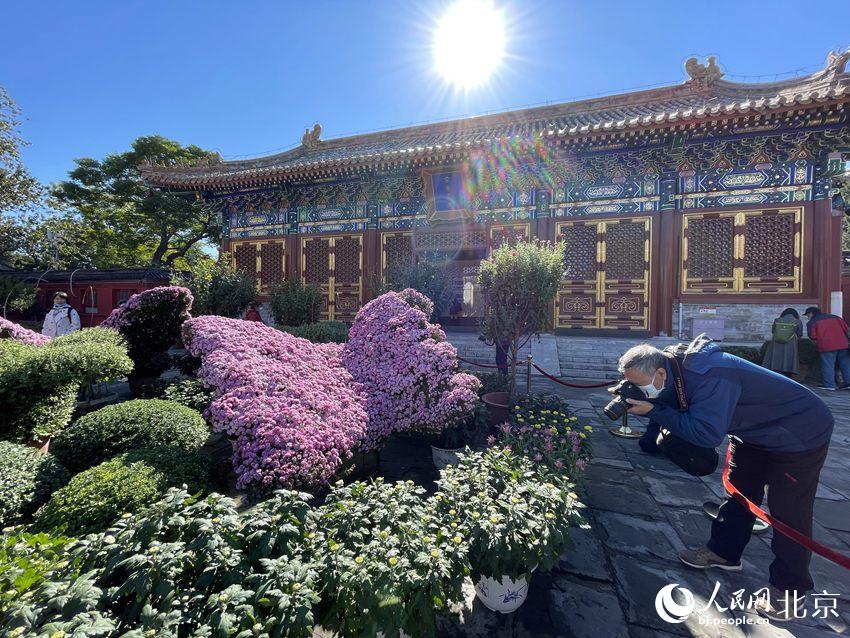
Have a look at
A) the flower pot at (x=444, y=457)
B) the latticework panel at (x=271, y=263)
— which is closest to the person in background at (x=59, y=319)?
the latticework panel at (x=271, y=263)

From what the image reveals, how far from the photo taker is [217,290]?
9.05 metres

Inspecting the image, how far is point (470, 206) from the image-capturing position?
1042 centimetres

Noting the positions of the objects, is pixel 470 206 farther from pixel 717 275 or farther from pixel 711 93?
pixel 711 93

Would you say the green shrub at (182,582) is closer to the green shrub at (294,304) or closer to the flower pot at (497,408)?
the flower pot at (497,408)

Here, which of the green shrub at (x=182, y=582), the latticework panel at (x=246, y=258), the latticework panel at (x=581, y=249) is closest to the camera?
the green shrub at (x=182, y=582)

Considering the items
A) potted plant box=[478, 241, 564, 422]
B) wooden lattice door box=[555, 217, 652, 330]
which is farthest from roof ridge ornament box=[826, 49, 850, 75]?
potted plant box=[478, 241, 564, 422]

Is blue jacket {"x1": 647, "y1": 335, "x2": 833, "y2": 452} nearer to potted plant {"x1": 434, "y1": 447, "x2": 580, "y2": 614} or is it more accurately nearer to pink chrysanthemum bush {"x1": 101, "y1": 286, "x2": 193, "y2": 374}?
potted plant {"x1": 434, "y1": 447, "x2": 580, "y2": 614}

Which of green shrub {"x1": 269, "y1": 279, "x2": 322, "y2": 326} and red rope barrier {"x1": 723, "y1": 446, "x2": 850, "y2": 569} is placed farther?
green shrub {"x1": 269, "y1": 279, "x2": 322, "y2": 326}

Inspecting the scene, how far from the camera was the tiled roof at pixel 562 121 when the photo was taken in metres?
7.48

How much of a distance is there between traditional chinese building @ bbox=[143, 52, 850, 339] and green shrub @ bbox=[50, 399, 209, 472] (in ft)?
25.6

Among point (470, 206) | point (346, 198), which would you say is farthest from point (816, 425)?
point (346, 198)

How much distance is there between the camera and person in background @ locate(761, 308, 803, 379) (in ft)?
23.9

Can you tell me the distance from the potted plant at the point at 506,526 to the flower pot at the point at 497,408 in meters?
1.69

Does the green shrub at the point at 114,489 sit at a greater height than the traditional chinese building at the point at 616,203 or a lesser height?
lesser
